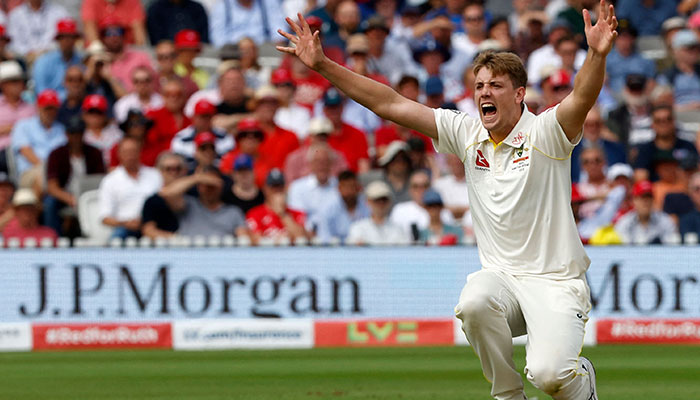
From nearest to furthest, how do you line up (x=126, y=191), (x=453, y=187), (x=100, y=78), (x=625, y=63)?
(x=126, y=191), (x=453, y=187), (x=100, y=78), (x=625, y=63)

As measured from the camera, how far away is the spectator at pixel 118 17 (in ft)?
46.0

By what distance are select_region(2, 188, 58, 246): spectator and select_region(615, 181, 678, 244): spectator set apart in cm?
575

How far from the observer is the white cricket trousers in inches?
200

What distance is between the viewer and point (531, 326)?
5191 mm

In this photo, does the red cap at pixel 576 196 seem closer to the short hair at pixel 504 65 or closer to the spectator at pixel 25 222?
the spectator at pixel 25 222

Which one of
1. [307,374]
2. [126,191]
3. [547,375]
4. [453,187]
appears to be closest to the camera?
[547,375]

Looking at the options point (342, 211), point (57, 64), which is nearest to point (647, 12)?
point (342, 211)

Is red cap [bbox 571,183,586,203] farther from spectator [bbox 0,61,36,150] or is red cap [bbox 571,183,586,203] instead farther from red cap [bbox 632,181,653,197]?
spectator [bbox 0,61,36,150]

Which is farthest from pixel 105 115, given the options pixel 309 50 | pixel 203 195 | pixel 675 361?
pixel 309 50

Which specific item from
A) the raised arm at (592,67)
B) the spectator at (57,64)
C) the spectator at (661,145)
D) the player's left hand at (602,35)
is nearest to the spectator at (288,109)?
the spectator at (57,64)

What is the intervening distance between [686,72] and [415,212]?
4.38 m

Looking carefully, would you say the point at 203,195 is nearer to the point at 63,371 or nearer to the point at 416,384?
the point at 63,371

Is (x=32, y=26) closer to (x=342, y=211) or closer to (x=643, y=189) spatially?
(x=342, y=211)

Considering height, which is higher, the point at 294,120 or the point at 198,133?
the point at 294,120
